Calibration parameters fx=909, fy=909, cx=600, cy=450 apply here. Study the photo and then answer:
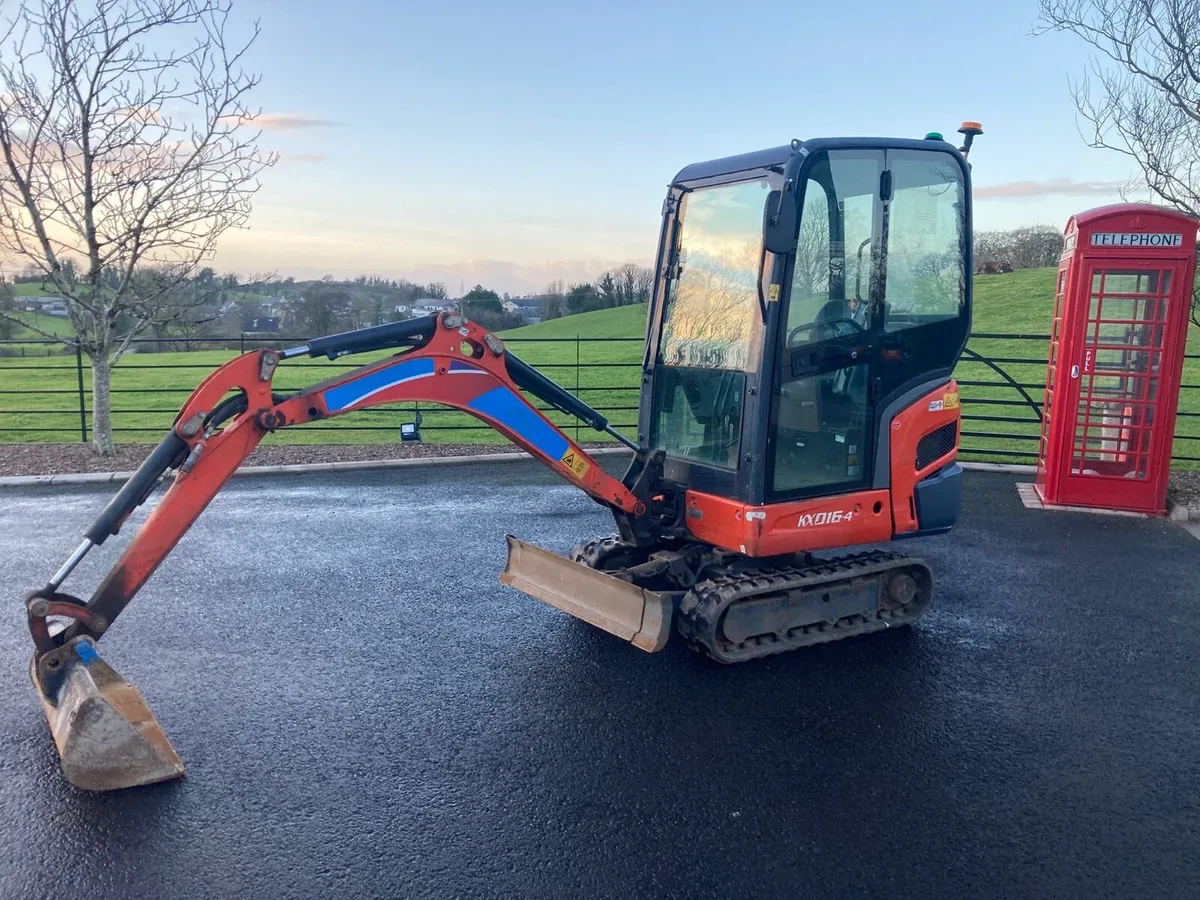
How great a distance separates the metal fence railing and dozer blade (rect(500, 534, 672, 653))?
347 cm

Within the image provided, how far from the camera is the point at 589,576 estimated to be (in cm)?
569

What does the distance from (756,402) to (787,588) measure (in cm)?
117

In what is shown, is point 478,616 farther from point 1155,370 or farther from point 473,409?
point 1155,370

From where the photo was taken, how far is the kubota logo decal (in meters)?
5.62

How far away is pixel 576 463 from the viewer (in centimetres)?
567

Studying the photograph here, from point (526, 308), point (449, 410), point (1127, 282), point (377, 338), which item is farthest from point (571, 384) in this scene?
point (377, 338)

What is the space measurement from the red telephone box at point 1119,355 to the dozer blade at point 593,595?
640 cm

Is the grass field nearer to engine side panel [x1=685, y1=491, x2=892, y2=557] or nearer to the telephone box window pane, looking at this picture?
the telephone box window pane

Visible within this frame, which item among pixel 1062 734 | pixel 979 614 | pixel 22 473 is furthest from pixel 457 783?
pixel 22 473

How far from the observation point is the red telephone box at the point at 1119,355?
29.8 ft

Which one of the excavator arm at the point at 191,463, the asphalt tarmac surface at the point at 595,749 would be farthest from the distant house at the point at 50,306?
the excavator arm at the point at 191,463

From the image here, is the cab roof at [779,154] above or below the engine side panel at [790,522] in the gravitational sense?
above

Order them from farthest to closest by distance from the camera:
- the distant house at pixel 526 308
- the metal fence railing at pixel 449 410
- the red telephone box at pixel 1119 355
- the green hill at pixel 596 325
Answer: the green hill at pixel 596 325 → the distant house at pixel 526 308 → the metal fence railing at pixel 449 410 → the red telephone box at pixel 1119 355

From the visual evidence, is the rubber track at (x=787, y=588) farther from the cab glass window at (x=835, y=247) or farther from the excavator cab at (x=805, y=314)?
the cab glass window at (x=835, y=247)
